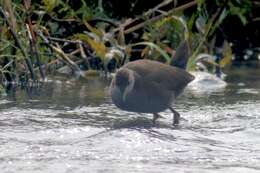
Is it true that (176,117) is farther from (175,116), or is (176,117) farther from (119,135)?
(119,135)

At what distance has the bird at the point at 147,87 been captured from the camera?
6082mm

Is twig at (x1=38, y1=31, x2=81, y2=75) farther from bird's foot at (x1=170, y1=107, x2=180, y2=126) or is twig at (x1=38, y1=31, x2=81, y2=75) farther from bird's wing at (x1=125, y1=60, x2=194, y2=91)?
bird's foot at (x1=170, y1=107, x2=180, y2=126)

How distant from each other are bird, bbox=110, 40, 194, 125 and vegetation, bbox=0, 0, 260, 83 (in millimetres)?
1841

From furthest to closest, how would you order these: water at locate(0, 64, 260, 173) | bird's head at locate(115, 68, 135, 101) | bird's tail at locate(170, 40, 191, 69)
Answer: bird's tail at locate(170, 40, 191, 69) → bird's head at locate(115, 68, 135, 101) → water at locate(0, 64, 260, 173)

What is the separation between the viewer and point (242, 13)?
34.2 ft

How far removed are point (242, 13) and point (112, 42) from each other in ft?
6.62

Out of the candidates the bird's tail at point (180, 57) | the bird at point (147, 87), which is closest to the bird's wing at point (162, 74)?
the bird at point (147, 87)

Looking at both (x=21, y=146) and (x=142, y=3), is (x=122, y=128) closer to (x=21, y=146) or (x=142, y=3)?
(x=21, y=146)

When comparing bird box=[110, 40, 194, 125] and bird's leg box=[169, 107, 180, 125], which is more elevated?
bird box=[110, 40, 194, 125]

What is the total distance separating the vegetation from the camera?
346 inches

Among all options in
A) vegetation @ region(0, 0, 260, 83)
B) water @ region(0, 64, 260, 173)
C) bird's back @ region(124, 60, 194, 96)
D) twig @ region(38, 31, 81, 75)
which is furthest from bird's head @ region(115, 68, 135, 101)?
twig @ region(38, 31, 81, 75)

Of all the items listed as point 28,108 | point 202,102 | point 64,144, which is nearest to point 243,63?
point 202,102

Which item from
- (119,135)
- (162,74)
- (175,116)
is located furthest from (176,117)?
(119,135)

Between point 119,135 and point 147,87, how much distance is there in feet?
2.49
